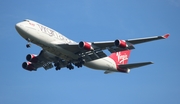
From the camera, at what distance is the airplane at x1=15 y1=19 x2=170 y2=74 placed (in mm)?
44531

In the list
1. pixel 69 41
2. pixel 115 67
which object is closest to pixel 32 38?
pixel 69 41

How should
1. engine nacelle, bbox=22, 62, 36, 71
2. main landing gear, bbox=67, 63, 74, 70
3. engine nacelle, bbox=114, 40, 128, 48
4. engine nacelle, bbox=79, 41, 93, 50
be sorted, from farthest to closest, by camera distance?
engine nacelle, bbox=22, 62, 36, 71 → main landing gear, bbox=67, 63, 74, 70 → engine nacelle, bbox=79, 41, 93, 50 → engine nacelle, bbox=114, 40, 128, 48

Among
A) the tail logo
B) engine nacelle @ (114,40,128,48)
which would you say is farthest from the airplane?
the tail logo

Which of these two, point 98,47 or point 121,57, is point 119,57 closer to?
point 121,57

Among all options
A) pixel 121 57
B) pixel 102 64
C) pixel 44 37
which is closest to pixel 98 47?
pixel 102 64

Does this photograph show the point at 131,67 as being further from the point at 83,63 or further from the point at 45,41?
the point at 45,41

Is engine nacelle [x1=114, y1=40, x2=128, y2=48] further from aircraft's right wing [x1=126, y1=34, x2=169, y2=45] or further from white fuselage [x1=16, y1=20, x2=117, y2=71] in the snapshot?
white fuselage [x1=16, y1=20, x2=117, y2=71]

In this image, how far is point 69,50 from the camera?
153 ft

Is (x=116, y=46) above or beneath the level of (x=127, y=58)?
beneath

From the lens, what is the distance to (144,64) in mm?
47969

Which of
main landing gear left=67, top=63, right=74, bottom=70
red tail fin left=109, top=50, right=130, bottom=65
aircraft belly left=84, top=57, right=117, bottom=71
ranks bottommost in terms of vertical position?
main landing gear left=67, top=63, right=74, bottom=70

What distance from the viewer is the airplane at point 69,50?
44531 millimetres

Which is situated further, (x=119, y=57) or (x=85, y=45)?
(x=119, y=57)

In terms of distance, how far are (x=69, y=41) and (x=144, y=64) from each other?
10325mm
